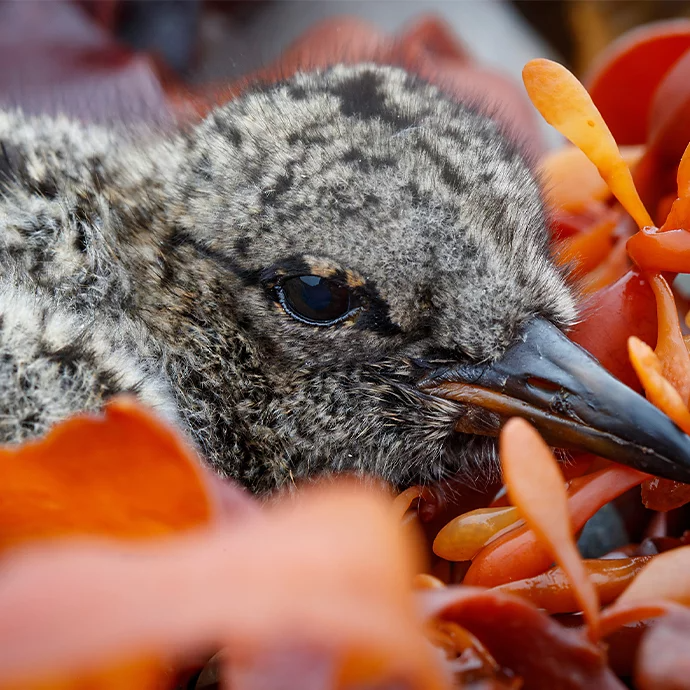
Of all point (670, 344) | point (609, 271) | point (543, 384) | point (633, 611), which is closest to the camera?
point (633, 611)

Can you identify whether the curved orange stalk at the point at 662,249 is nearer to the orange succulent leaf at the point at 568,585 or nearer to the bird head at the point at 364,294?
the bird head at the point at 364,294

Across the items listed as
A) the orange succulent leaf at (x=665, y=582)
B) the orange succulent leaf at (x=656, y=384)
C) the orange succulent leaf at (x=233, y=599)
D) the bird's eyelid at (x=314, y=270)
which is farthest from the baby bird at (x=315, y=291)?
the orange succulent leaf at (x=233, y=599)

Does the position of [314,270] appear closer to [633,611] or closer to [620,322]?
[620,322]

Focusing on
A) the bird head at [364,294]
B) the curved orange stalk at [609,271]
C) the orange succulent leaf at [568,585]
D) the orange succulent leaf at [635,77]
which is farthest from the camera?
the orange succulent leaf at [635,77]

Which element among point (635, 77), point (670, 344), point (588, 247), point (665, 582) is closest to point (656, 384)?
point (670, 344)

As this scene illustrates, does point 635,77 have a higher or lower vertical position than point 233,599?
higher

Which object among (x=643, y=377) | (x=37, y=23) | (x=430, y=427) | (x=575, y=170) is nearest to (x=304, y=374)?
(x=430, y=427)

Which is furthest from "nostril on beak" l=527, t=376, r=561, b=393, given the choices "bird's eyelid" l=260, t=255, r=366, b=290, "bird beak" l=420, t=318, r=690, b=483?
"bird's eyelid" l=260, t=255, r=366, b=290
